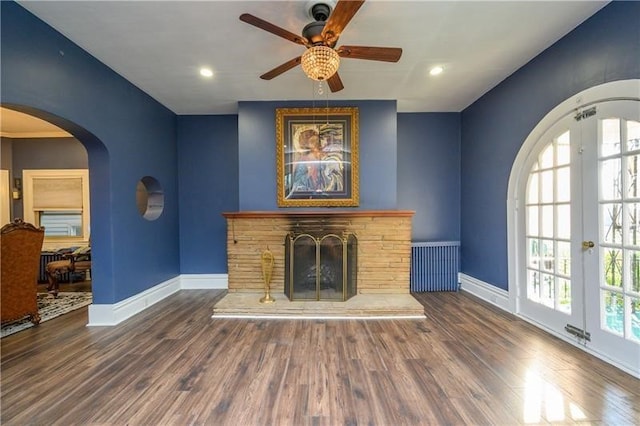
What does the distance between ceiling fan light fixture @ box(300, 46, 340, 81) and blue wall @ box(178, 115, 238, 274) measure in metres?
3.11

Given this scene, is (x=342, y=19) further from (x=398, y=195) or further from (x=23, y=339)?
(x=23, y=339)

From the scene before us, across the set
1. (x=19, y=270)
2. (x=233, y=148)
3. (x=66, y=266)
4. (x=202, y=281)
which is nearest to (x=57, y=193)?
(x=66, y=266)

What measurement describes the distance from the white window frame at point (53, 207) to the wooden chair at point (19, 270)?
2.75 metres

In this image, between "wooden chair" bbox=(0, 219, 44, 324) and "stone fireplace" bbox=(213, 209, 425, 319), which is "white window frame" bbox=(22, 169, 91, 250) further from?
"stone fireplace" bbox=(213, 209, 425, 319)

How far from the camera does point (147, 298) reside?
153 inches

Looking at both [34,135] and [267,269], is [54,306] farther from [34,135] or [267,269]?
[34,135]

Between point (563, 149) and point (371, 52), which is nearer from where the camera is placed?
point (371, 52)

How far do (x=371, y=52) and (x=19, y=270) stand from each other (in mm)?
4303

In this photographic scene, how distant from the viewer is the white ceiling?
2.29m

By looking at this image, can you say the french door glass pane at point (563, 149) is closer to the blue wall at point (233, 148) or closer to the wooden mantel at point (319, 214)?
the blue wall at point (233, 148)

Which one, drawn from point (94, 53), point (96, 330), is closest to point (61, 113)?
point (94, 53)

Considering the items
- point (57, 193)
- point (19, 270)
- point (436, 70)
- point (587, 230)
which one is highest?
point (436, 70)

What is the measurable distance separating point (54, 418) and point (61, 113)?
2559mm

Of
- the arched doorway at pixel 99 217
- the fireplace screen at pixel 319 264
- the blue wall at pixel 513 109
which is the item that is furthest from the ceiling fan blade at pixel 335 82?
the arched doorway at pixel 99 217
